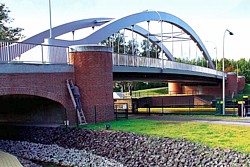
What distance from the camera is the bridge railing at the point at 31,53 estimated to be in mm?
19312

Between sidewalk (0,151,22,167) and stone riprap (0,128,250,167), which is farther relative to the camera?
sidewalk (0,151,22,167)

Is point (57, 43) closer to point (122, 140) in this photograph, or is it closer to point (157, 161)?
point (122, 140)

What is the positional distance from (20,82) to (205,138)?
9.98 metres

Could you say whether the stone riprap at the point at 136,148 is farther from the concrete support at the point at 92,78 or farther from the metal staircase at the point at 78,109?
the concrete support at the point at 92,78

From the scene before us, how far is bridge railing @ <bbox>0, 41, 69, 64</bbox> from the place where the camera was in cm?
1931

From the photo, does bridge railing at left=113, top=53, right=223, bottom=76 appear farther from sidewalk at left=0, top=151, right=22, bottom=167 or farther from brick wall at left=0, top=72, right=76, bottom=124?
sidewalk at left=0, top=151, right=22, bottom=167

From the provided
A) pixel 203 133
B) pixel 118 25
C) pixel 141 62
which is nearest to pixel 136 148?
pixel 203 133

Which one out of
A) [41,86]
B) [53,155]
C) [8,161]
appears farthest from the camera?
[41,86]

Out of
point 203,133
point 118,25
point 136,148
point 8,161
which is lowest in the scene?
point 8,161

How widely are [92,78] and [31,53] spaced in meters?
4.09

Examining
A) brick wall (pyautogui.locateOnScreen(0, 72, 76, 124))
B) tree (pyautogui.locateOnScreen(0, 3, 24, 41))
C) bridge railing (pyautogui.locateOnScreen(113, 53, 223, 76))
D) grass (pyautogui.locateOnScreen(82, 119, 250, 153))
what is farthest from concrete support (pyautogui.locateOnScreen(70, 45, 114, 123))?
A: tree (pyautogui.locateOnScreen(0, 3, 24, 41))

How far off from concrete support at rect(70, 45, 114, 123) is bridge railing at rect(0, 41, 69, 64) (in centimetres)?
100

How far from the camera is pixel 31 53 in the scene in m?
20.7

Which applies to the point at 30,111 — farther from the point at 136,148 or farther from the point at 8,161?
the point at 136,148
